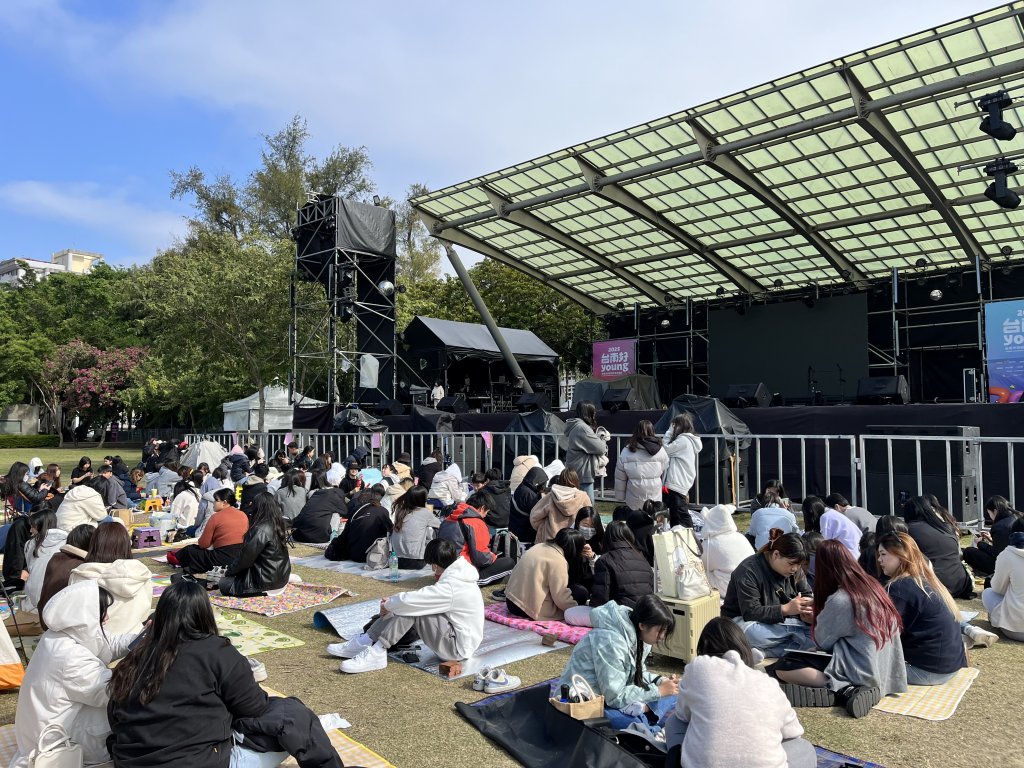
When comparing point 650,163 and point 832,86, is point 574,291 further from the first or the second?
point 832,86

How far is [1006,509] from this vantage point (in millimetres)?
6652

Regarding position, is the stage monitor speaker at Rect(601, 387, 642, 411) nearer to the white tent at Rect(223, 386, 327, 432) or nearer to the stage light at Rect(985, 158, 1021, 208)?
the stage light at Rect(985, 158, 1021, 208)

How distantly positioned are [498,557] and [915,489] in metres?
5.87

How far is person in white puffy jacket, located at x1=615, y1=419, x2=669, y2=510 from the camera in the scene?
823 cm

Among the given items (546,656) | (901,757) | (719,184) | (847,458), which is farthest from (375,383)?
(901,757)

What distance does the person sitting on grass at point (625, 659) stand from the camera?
3920 millimetres

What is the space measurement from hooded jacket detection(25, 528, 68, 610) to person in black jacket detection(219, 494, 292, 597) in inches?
57.5

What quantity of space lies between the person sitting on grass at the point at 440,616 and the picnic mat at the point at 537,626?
2.45 ft

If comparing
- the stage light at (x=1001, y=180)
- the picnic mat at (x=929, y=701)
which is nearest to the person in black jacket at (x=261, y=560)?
the picnic mat at (x=929, y=701)

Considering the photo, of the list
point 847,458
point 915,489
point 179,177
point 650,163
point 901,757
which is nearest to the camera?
point 901,757

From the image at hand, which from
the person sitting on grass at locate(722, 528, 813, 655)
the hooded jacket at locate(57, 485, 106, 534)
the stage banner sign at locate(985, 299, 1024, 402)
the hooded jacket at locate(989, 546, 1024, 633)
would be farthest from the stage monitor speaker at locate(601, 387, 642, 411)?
the person sitting on grass at locate(722, 528, 813, 655)

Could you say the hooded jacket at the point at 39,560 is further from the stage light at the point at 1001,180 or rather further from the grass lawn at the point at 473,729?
the stage light at the point at 1001,180

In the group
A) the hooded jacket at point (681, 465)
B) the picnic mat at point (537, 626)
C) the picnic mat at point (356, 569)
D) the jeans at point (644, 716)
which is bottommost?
the picnic mat at point (356, 569)

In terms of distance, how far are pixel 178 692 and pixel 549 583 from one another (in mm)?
3390
